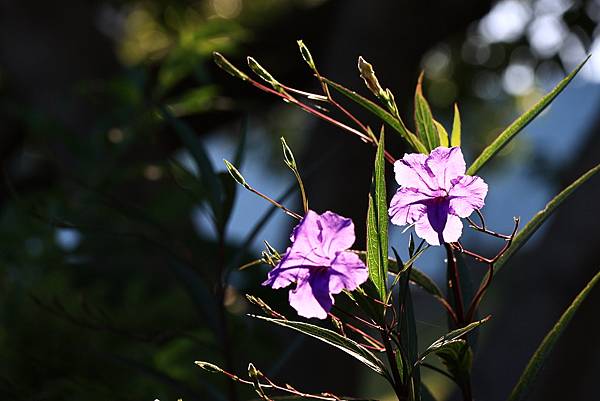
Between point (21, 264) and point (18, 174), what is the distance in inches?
91.8

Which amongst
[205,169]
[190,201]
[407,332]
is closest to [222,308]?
[205,169]

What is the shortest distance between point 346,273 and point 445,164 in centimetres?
9

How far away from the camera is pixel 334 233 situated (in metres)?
0.39

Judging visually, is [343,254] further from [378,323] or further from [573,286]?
[573,286]

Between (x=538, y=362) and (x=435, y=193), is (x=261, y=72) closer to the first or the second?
(x=435, y=193)

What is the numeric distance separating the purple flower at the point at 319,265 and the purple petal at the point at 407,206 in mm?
48

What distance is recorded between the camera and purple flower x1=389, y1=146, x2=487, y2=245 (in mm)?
410

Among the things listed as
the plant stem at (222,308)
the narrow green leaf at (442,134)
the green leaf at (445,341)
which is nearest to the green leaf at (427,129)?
the narrow green leaf at (442,134)

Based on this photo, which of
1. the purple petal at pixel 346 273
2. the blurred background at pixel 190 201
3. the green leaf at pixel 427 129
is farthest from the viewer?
the blurred background at pixel 190 201

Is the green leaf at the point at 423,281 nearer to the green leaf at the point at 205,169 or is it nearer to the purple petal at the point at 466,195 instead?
the purple petal at the point at 466,195

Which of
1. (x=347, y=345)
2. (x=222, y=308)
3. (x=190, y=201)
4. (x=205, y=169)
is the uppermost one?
(x=190, y=201)

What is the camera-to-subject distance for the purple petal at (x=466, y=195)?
16.0 inches

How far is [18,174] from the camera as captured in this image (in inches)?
137

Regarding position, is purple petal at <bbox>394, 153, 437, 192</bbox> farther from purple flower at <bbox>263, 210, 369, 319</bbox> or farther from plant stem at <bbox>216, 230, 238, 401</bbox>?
plant stem at <bbox>216, 230, 238, 401</bbox>
